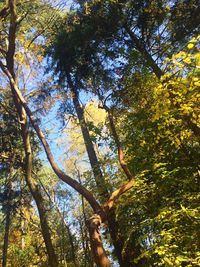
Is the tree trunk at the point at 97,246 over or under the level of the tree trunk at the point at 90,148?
under

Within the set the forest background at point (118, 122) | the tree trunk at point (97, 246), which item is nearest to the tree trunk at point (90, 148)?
A: the forest background at point (118, 122)

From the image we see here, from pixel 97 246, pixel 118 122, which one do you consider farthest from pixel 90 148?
pixel 97 246

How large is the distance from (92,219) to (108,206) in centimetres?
40

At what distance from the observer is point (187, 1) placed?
8547 millimetres

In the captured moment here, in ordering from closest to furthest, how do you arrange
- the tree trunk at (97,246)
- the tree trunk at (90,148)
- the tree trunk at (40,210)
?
the tree trunk at (97,246), the tree trunk at (40,210), the tree trunk at (90,148)

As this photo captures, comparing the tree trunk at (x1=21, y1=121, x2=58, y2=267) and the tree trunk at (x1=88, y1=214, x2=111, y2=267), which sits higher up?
the tree trunk at (x1=21, y1=121, x2=58, y2=267)

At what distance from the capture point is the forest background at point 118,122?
424 centimetres

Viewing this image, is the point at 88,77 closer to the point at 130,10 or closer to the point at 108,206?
the point at 130,10

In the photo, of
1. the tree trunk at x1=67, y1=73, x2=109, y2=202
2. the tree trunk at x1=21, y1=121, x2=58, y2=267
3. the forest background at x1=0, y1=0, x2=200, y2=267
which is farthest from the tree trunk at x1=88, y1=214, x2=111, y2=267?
the tree trunk at x1=67, y1=73, x2=109, y2=202

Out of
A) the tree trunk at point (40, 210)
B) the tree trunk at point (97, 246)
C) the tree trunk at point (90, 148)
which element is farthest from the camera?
the tree trunk at point (90, 148)

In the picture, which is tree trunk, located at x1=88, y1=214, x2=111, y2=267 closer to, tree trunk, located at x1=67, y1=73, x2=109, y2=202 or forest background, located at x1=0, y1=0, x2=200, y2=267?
forest background, located at x1=0, y1=0, x2=200, y2=267

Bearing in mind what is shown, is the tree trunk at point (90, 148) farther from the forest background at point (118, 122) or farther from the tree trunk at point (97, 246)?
the tree trunk at point (97, 246)

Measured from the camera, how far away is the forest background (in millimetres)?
4238

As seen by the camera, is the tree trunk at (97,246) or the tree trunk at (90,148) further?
the tree trunk at (90,148)
